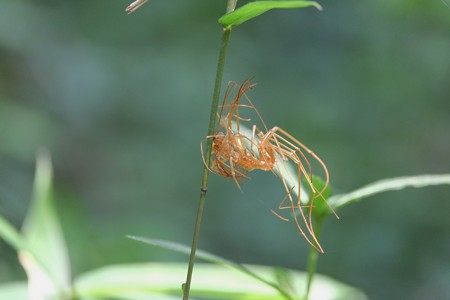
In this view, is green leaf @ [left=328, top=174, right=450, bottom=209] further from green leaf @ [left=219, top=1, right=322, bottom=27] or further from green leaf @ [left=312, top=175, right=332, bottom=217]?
green leaf @ [left=219, top=1, right=322, bottom=27]

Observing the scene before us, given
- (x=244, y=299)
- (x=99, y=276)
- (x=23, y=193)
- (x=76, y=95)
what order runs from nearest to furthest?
1. (x=244, y=299)
2. (x=99, y=276)
3. (x=23, y=193)
4. (x=76, y=95)

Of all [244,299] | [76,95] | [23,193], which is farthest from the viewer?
[76,95]

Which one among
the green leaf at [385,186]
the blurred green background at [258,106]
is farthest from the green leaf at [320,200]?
the blurred green background at [258,106]

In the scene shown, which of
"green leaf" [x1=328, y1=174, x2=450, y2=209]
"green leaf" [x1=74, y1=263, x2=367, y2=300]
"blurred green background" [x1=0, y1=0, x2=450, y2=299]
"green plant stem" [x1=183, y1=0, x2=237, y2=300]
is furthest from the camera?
"blurred green background" [x1=0, y1=0, x2=450, y2=299]

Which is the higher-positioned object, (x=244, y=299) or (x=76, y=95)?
(x=76, y=95)

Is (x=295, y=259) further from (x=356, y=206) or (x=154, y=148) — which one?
(x=154, y=148)

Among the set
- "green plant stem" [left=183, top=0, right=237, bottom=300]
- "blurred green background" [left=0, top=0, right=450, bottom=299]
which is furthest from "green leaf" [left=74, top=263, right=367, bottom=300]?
"blurred green background" [left=0, top=0, right=450, bottom=299]

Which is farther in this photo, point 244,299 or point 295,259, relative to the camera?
point 295,259

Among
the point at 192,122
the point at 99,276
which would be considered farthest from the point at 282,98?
the point at 99,276
